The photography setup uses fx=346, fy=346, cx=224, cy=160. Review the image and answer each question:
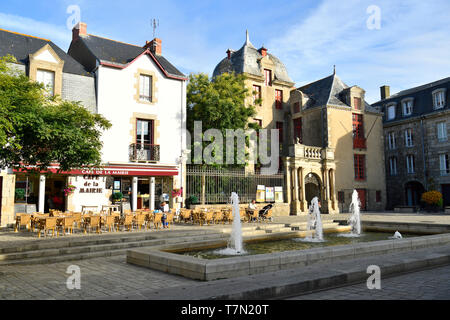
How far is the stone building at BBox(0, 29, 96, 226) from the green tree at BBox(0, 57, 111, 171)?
709 centimetres

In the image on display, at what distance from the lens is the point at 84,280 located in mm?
6008

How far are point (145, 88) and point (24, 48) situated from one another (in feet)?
19.3

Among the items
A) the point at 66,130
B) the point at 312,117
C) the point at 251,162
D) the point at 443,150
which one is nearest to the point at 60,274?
the point at 66,130

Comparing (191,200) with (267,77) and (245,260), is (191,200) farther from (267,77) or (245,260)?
(267,77)

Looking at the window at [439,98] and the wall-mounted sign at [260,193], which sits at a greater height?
the window at [439,98]

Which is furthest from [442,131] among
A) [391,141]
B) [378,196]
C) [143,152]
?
[143,152]

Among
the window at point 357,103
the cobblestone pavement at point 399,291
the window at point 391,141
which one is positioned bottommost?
the cobblestone pavement at point 399,291

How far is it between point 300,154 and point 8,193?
1638 centimetres

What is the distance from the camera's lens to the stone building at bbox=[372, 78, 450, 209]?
28500mm

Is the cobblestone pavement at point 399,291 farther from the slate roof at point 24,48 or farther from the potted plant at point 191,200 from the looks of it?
the slate roof at point 24,48

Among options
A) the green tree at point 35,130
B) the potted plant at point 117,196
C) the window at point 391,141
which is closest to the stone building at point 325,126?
the window at point 391,141

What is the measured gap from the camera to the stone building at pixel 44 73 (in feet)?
51.4

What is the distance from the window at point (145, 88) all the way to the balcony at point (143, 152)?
258 centimetres

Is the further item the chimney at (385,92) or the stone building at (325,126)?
the chimney at (385,92)
